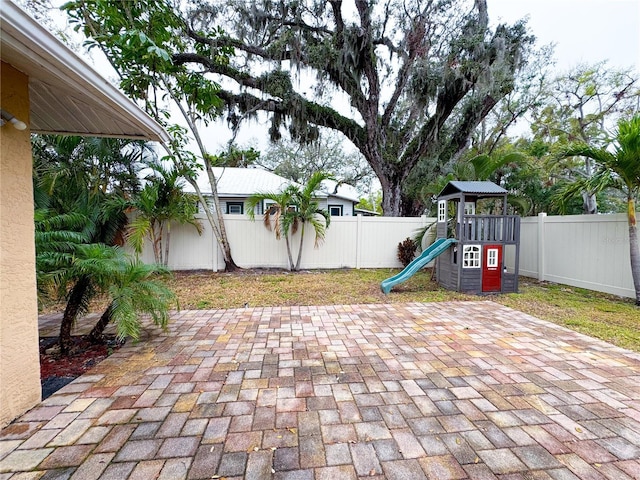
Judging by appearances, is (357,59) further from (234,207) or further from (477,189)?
(234,207)

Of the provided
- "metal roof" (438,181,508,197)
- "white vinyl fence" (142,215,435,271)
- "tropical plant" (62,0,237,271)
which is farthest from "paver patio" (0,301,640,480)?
"white vinyl fence" (142,215,435,271)

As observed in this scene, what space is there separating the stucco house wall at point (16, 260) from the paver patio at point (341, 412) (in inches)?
8.8

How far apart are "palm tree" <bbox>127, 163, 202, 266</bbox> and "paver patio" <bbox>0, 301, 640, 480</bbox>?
13.0ft

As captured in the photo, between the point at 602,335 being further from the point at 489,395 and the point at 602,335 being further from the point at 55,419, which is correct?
the point at 55,419

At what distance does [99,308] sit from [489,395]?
4.88m

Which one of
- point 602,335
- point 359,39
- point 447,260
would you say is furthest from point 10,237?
point 359,39

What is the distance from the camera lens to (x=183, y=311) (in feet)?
14.0

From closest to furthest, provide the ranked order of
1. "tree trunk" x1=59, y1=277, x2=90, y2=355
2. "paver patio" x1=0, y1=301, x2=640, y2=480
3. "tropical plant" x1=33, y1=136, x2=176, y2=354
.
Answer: "paver patio" x1=0, y1=301, x2=640, y2=480, "tropical plant" x1=33, y1=136, x2=176, y2=354, "tree trunk" x1=59, y1=277, x2=90, y2=355

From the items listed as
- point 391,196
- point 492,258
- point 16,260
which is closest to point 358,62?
point 391,196

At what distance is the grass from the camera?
3.85 metres

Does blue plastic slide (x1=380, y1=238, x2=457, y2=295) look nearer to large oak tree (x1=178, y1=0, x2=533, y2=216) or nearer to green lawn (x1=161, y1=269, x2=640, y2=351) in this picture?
green lawn (x1=161, y1=269, x2=640, y2=351)

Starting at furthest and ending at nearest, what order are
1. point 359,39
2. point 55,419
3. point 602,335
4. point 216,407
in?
point 359,39 < point 602,335 < point 216,407 < point 55,419

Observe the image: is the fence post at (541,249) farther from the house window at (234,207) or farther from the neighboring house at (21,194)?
the house window at (234,207)

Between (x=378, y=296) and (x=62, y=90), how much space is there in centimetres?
465
